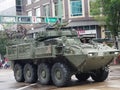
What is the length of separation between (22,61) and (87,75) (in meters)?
3.51

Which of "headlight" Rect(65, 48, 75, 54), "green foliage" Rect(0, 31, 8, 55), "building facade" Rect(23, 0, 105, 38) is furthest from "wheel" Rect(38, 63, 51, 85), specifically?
"green foliage" Rect(0, 31, 8, 55)

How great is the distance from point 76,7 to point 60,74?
32.3 m

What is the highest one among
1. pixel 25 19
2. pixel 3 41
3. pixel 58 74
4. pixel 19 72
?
pixel 25 19

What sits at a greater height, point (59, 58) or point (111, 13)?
point (111, 13)

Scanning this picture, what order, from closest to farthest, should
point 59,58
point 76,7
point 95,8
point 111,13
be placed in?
point 59,58, point 111,13, point 95,8, point 76,7

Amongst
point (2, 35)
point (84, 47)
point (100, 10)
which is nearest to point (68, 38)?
point (84, 47)

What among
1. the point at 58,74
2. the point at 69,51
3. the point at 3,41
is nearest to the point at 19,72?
the point at 58,74

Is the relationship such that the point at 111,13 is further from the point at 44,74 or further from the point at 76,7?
the point at 44,74

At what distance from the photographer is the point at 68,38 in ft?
54.5

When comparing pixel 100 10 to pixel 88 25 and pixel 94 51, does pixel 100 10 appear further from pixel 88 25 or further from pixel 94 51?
pixel 94 51

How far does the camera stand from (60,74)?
16078mm

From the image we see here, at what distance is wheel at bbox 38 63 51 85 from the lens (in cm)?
1698

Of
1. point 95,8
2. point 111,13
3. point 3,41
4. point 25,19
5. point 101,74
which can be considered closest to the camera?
point 101,74

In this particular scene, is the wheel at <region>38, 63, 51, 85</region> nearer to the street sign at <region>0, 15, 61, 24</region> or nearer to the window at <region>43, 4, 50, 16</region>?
the street sign at <region>0, 15, 61, 24</region>
